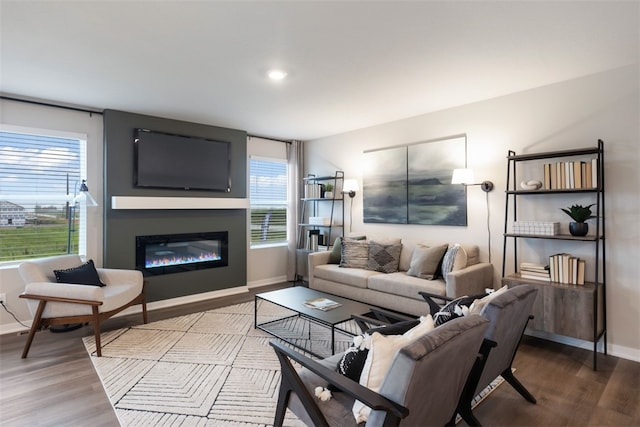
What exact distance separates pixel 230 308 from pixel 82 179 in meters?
2.39

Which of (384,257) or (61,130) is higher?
(61,130)

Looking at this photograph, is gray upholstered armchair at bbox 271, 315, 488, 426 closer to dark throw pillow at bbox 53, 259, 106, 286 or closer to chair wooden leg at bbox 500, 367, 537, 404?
chair wooden leg at bbox 500, 367, 537, 404

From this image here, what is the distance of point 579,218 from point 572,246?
1.28 ft

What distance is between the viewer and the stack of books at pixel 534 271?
3203 millimetres

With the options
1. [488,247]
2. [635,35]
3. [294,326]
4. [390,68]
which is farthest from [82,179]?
[635,35]

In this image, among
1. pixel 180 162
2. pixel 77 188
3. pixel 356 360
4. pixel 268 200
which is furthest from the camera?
Result: pixel 268 200

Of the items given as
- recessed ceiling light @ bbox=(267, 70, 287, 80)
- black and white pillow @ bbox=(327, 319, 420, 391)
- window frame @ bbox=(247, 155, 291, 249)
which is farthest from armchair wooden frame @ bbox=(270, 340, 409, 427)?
window frame @ bbox=(247, 155, 291, 249)

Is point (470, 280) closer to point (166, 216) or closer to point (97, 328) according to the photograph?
point (97, 328)

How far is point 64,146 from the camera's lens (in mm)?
4027

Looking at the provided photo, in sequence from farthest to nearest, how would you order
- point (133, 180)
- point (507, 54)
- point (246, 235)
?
point (246, 235) < point (133, 180) < point (507, 54)

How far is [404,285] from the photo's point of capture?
370 cm

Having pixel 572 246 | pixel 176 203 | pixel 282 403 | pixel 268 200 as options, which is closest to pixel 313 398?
pixel 282 403

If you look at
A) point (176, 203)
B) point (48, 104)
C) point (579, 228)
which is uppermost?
point (48, 104)

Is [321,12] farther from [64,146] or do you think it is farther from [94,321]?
Result: [64,146]
